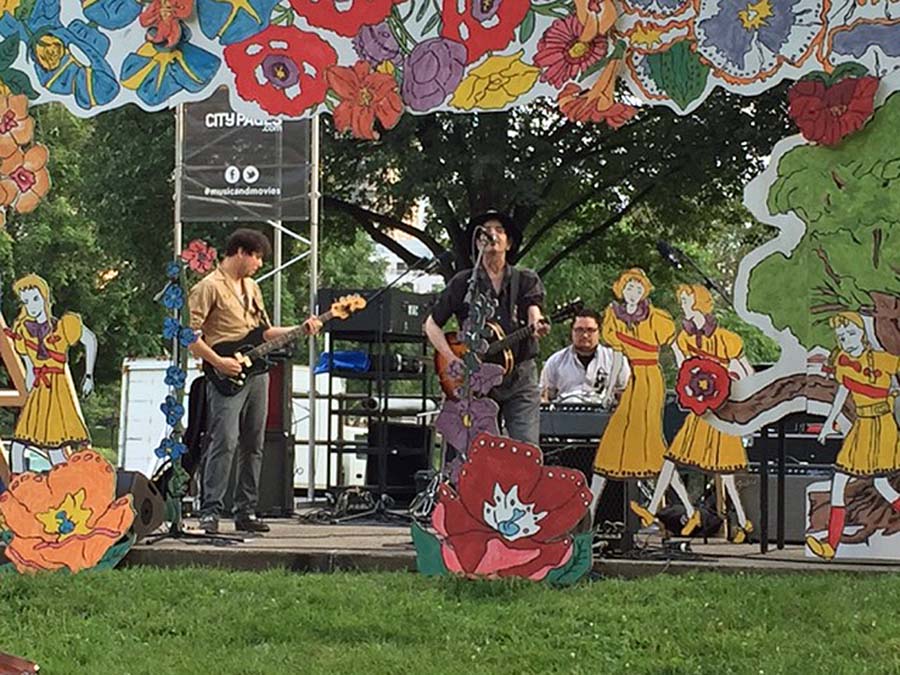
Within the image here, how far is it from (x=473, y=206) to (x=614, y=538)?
11064mm

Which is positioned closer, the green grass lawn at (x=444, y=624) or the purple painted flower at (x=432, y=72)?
the green grass lawn at (x=444, y=624)

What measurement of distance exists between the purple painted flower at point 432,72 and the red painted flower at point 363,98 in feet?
0.27

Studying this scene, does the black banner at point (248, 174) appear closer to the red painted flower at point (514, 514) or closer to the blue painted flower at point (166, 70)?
the blue painted flower at point (166, 70)

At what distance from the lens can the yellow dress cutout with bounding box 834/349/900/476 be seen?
7293mm

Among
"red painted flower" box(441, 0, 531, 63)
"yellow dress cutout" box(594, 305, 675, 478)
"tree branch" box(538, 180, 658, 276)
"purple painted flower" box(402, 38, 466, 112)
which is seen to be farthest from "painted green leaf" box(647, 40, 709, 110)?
"tree branch" box(538, 180, 658, 276)

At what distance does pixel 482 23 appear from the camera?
7656 mm

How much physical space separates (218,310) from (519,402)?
7.08 ft

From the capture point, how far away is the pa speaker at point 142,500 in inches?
321

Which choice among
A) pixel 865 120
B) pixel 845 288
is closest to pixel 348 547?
pixel 845 288

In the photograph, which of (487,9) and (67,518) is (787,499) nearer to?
(487,9)

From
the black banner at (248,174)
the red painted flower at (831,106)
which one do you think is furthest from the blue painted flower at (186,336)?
the black banner at (248,174)

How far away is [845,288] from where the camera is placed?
739cm

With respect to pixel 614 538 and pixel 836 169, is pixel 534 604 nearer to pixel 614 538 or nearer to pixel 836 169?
pixel 614 538

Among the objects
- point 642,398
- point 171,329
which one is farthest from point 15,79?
point 642,398
